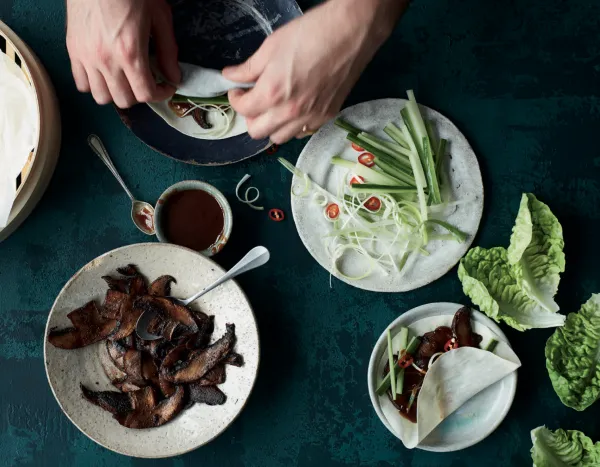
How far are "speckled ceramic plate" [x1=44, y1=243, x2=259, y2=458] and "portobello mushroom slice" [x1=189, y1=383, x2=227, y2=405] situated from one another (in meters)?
0.03

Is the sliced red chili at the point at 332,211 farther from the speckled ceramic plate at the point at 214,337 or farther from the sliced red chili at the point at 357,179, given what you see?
the speckled ceramic plate at the point at 214,337

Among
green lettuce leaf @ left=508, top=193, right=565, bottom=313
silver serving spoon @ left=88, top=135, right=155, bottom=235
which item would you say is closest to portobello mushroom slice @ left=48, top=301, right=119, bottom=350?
silver serving spoon @ left=88, top=135, right=155, bottom=235

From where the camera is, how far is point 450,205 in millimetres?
2576

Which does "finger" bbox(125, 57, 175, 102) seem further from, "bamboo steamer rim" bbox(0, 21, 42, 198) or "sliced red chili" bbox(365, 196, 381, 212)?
"sliced red chili" bbox(365, 196, 381, 212)

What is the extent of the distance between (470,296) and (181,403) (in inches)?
50.3

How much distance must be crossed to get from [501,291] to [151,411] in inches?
61.2

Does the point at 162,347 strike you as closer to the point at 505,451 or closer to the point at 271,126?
the point at 271,126

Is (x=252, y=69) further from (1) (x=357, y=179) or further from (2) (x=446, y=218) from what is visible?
(2) (x=446, y=218)

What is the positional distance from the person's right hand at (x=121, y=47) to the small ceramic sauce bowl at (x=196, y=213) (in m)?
0.41

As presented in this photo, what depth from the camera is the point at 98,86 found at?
7.30ft

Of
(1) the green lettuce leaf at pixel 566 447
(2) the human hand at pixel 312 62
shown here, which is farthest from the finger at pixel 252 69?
(1) the green lettuce leaf at pixel 566 447

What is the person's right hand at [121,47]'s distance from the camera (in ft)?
6.80

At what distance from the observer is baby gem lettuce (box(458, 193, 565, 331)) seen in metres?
2.48

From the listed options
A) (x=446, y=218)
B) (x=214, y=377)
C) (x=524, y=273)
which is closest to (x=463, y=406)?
(x=524, y=273)
